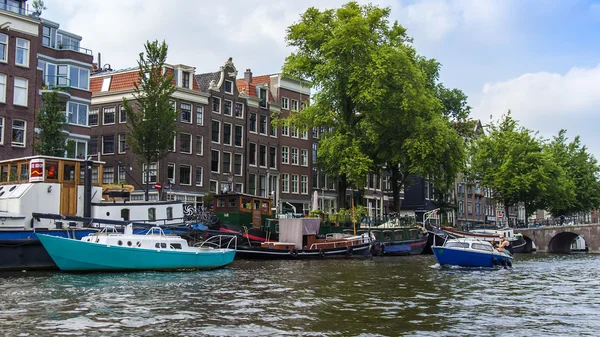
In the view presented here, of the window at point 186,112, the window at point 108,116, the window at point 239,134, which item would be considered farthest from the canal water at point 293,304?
the window at point 239,134

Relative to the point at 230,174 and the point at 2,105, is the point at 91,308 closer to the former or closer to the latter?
the point at 2,105

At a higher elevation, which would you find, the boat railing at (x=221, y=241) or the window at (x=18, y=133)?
the window at (x=18, y=133)

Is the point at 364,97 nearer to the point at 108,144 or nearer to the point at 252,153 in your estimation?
the point at 252,153

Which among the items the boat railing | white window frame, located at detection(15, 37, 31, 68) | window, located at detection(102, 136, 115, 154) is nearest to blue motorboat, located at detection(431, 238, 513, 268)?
the boat railing

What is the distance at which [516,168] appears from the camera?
70750 mm

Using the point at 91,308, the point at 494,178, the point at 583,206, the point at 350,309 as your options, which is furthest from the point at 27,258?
the point at 583,206

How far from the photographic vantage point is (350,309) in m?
18.4

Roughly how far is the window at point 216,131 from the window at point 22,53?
1792cm

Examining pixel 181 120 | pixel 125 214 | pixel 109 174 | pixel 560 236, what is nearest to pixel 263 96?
pixel 181 120

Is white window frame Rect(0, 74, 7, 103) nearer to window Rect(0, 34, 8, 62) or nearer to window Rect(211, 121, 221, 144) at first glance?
window Rect(0, 34, 8, 62)

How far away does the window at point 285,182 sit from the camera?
214 ft

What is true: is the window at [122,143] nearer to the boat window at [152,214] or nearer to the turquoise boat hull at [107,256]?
the boat window at [152,214]

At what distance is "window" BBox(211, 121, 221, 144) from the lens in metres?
58.0

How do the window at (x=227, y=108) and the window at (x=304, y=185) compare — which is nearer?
the window at (x=227, y=108)
